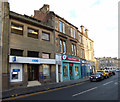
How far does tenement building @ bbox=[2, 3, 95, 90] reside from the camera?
13.8 meters

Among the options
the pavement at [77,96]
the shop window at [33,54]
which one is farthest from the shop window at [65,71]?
the pavement at [77,96]

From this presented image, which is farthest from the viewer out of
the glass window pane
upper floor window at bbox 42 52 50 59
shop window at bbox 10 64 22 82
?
the glass window pane

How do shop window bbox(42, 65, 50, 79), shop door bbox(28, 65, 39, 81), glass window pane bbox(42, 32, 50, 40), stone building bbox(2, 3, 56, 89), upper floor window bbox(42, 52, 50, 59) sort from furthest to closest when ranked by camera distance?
glass window pane bbox(42, 32, 50, 40) < upper floor window bbox(42, 52, 50, 59) < shop window bbox(42, 65, 50, 79) < shop door bbox(28, 65, 39, 81) < stone building bbox(2, 3, 56, 89)

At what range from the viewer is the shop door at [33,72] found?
53.2 ft

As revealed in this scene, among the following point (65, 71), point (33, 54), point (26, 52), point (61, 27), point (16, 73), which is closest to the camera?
point (16, 73)

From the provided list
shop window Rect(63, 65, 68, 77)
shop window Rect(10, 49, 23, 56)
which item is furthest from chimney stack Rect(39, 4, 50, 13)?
shop window Rect(63, 65, 68, 77)

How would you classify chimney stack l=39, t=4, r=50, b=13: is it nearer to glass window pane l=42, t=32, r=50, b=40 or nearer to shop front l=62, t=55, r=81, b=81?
glass window pane l=42, t=32, r=50, b=40

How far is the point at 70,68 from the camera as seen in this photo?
2411 centimetres

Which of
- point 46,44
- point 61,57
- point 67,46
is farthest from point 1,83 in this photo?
point 67,46

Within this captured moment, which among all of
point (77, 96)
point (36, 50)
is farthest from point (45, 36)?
point (77, 96)

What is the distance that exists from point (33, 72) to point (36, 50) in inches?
124

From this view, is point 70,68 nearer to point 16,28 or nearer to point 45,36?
point 45,36

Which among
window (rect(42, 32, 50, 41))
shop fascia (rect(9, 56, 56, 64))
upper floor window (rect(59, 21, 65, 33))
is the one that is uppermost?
upper floor window (rect(59, 21, 65, 33))

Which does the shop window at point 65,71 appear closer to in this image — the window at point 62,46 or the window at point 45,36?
the window at point 62,46
